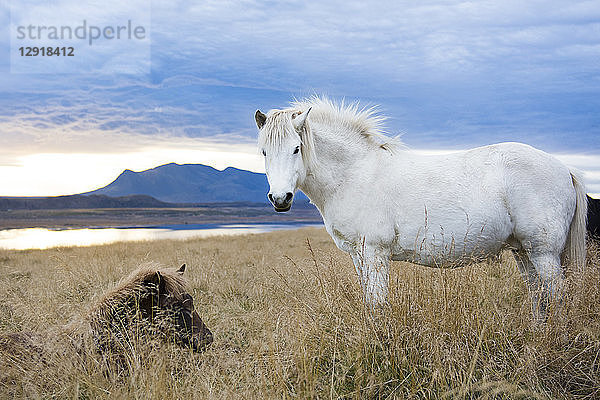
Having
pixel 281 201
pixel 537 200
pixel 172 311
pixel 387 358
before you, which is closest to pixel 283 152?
pixel 281 201

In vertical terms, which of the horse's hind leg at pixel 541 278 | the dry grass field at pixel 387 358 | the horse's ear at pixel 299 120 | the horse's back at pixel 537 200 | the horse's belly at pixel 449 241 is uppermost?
the horse's ear at pixel 299 120

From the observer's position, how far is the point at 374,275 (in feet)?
15.8

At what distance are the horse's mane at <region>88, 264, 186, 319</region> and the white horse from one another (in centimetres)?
139

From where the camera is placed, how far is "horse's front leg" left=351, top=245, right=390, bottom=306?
457 cm

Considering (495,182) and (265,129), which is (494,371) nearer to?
(495,182)

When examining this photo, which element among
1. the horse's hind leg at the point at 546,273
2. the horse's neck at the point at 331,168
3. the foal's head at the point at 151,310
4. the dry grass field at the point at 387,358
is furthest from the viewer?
the horse's neck at the point at 331,168

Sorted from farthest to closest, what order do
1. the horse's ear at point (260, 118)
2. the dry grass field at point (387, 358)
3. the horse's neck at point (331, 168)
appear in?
the horse's neck at point (331, 168)
the horse's ear at point (260, 118)
the dry grass field at point (387, 358)

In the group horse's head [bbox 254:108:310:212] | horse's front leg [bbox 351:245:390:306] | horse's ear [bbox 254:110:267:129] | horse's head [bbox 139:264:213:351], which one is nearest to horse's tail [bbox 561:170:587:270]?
horse's front leg [bbox 351:245:390:306]

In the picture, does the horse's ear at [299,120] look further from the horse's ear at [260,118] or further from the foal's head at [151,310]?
the foal's head at [151,310]

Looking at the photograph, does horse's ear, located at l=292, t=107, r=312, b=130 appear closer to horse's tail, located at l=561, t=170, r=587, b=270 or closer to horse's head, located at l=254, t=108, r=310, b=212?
horse's head, located at l=254, t=108, r=310, b=212

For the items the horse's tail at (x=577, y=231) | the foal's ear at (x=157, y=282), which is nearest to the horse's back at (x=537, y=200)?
the horse's tail at (x=577, y=231)

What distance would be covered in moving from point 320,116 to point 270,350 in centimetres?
299

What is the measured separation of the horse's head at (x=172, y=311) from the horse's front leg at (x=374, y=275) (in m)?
1.70

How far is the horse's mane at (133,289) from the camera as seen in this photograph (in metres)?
4.49
